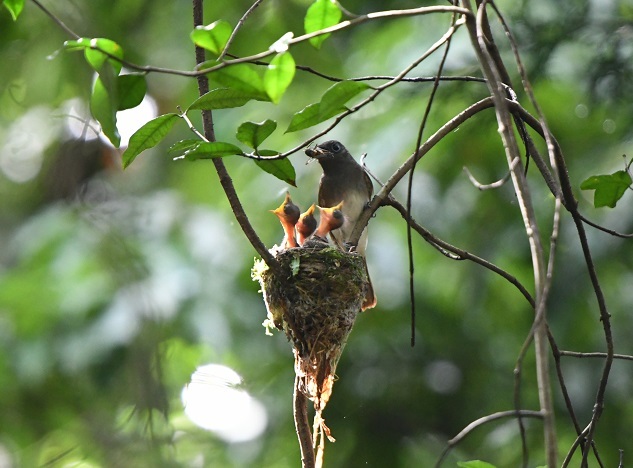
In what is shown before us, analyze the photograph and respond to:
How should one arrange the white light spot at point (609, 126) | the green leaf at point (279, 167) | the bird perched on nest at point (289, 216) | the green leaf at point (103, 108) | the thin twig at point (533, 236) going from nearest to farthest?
the thin twig at point (533, 236)
the green leaf at point (103, 108)
the green leaf at point (279, 167)
the bird perched on nest at point (289, 216)
the white light spot at point (609, 126)

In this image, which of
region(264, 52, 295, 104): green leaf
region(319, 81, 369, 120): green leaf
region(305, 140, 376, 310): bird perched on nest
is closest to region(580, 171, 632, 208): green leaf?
region(319, 81, 369, 120): green leaf

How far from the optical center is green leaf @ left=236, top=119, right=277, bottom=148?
6.83ft

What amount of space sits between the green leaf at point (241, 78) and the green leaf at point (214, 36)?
0.13 feet

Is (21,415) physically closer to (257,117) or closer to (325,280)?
(257,117)

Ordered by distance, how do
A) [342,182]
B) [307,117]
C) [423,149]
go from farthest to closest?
1. [342,182]
2. [423,149]
3. [307,117]

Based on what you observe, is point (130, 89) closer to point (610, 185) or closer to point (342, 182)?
point (610, 185)

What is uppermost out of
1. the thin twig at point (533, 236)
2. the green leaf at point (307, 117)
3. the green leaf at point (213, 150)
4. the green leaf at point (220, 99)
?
the green leaf at point (220, 99)

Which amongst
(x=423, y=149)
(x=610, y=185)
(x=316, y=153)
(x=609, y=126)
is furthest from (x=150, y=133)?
(x=609, y=126)

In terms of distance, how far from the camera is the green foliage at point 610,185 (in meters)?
2.37

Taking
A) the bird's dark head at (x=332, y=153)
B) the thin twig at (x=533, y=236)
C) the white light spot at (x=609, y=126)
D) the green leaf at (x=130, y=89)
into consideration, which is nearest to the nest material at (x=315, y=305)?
the green leaf at (x=130, y=89)

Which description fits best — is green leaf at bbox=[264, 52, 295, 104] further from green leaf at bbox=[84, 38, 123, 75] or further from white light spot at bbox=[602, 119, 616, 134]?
white light spot at bbox=[602, 119, 616, 134]

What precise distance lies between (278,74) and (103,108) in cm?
42

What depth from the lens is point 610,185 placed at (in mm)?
2377

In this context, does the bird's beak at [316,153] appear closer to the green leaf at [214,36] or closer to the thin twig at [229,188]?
the thin twig at [229,188]
